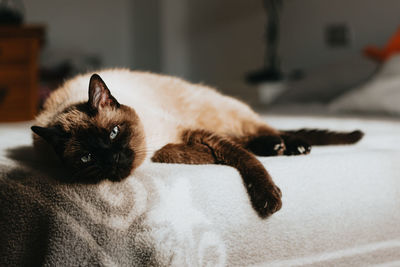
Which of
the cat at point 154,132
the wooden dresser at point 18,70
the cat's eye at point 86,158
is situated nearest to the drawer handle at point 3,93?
the wooden dresser at point 18,70

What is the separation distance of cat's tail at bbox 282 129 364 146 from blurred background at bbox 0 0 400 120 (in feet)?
2.49

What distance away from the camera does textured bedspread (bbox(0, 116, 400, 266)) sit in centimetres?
73

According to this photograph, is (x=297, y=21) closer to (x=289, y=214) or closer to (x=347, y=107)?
(x=347, y=107)

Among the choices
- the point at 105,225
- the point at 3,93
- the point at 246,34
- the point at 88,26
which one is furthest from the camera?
the point at 88,26

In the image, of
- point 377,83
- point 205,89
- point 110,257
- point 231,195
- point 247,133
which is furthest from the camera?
point 377,83

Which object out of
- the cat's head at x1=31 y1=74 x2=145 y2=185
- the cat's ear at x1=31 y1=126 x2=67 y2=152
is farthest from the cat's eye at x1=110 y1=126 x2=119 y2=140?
the cat's ear at x1=31 y1=126 x2=67 y2=152

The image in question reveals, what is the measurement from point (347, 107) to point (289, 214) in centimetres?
131

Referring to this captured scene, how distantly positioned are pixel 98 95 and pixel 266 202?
49 centimetres

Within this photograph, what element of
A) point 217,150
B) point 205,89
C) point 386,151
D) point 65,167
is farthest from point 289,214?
point 205,89

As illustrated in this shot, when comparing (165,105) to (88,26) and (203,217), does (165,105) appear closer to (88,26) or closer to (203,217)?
(203,217)

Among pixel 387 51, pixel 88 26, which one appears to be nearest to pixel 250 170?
pixel 387 51

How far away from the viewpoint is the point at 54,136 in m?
0.88

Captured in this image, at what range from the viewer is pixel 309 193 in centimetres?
88

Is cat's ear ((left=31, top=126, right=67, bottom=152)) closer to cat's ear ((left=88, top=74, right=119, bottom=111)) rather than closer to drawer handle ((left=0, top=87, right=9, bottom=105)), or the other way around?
cat's ear ((left=88, top=74, right=119, bottom=111))
